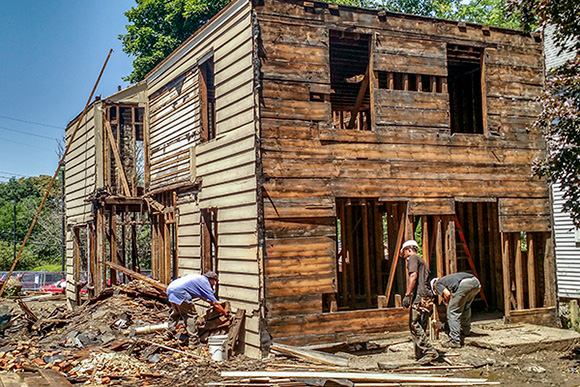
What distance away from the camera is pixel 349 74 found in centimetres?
1498

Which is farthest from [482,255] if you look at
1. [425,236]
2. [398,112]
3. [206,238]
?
[206,238]

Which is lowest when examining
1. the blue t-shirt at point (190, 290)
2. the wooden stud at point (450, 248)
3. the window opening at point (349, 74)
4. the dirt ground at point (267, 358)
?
the dirt ground at point (267, 358)

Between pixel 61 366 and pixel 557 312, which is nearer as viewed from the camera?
pixel 61 366

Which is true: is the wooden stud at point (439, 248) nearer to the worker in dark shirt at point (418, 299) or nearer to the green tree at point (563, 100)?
the worker in dark shirt at point (418, 299)

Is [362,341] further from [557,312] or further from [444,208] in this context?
[557,312]

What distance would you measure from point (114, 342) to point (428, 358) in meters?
6.54

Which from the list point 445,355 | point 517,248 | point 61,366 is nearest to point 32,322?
point 61,366

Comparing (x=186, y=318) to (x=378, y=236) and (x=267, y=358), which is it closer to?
(x=267, y=358)

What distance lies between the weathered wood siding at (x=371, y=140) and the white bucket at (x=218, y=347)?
0.96 metres

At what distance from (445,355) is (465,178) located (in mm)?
4208

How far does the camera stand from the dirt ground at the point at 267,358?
9.47 m

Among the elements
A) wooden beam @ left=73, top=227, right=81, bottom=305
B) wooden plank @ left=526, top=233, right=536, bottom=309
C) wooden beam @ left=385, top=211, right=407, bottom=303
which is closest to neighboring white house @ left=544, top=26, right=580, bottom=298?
wooden plank @ left=526, top=233, right=536, bottom=309

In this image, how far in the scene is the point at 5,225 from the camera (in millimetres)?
56688

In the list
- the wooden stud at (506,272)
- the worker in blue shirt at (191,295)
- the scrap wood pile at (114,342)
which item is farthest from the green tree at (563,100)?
the worker in blue shirt at (191,295)
